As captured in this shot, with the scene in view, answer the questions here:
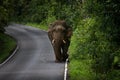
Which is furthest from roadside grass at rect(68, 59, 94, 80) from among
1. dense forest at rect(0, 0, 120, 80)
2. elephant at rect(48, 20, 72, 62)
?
elephant at rect(48, 20, 72, 62)

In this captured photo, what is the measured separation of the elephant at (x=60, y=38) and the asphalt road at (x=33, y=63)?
884 mm

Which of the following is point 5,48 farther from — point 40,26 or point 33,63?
point 40,26

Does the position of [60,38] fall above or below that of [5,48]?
above

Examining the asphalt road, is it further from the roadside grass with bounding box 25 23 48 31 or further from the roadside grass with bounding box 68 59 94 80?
the roadside grass with bounding box 25 23 48 31

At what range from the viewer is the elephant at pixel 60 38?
94.5ft

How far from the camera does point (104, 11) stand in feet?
61.0

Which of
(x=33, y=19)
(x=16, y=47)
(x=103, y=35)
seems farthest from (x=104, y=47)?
(x=33, y=19)

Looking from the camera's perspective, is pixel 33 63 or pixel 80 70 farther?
pixel 33 63

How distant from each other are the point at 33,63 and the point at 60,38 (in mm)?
3843

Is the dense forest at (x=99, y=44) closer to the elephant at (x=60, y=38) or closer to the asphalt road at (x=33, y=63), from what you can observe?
the elephant at (x=60, y=38)

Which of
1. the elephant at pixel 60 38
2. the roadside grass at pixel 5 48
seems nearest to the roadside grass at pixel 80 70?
the elephant at pixel 60 38


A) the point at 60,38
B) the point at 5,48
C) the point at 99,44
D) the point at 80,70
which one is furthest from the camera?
the point at 5,48

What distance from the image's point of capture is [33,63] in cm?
3161

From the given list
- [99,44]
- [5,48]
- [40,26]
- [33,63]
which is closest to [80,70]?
[99,44]
